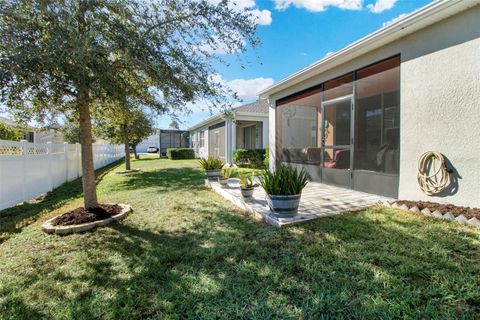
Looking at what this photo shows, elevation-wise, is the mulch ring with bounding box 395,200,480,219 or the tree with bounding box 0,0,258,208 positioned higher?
the tree with bounding box 0,0,258,208

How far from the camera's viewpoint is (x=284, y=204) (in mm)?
3959

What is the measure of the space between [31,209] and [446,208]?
27.4 feet

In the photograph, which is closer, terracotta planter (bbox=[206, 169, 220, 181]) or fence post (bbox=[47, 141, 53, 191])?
fence post (bbox=[47, 141, 53, 191])

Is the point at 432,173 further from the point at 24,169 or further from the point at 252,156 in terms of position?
the point at 252,156

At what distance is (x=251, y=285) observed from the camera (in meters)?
2.29

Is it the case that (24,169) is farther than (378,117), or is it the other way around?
A: (24,169)

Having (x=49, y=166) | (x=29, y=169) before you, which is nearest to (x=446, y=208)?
(x=29, y=169)

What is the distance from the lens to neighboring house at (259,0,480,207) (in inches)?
150

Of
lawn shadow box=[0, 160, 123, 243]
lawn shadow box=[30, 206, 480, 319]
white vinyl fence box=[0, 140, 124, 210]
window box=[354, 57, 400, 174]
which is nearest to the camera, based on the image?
lawn shadow box=[30, 206, 480, 319]

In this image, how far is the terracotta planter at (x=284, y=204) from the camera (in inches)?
155

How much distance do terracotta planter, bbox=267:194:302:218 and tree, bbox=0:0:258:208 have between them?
6.59 ft

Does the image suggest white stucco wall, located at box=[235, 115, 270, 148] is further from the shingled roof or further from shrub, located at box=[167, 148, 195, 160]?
shrub, located at box=[167, 148, 195, 160]

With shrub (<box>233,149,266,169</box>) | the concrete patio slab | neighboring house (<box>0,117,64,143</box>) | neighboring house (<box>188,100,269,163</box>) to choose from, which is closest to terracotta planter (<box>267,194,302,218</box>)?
the concrete patio slab

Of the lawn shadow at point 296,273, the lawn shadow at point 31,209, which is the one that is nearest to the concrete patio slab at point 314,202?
the lawn shadow at point 296,273
